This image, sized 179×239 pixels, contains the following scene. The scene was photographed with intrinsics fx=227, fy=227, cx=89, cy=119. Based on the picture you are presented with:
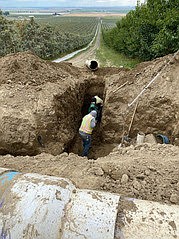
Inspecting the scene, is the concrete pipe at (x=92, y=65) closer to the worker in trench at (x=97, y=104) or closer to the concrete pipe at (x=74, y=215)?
the worker in trench at (x=97, y=104)

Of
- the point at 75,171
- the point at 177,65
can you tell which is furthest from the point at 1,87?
the point at 177,65

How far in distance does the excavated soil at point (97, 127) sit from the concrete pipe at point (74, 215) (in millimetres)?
848

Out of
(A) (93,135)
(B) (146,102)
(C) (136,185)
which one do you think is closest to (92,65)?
(A) (93,135)

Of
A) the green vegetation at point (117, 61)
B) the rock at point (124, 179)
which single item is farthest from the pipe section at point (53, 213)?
the green vegetation at point (117, 61)

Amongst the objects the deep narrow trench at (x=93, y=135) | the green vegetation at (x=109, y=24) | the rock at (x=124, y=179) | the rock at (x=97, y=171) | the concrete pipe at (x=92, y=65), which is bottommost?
the deep narrow trench at (x=93, y=135)

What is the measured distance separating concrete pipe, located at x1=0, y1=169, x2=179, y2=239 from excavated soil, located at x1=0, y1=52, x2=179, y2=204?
0.85m

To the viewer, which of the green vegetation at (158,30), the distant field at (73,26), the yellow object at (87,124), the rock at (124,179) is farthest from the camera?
the distant field at (73,26)

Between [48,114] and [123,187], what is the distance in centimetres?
363

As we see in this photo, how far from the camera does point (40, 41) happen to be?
2344cm

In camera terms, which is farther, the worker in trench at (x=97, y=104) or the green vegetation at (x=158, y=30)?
the green vegetation at (x=158, y=30)

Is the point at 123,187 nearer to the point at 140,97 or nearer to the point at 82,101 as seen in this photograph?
the point at 140,97

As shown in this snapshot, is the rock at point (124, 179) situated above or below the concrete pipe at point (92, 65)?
below

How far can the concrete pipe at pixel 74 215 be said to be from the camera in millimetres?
2041

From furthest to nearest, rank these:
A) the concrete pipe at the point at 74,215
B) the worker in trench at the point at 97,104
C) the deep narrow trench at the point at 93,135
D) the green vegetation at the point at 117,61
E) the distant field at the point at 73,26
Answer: the distant field at the point at 73,26 < the green vegetation at the point at 117,61 < the worker in trench at the point at 97,104 < the deep narrow trench at the point at 93,135 < the concrete pipe at the point at 74,215
